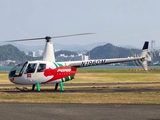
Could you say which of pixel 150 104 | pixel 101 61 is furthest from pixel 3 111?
pixel 101 61

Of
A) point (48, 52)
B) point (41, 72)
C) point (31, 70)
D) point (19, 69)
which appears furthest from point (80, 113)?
point (48, 52)

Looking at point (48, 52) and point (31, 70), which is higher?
point (48, 52)

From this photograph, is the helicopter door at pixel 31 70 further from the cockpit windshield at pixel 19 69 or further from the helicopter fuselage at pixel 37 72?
the cockpit windshield at pixel 19 69

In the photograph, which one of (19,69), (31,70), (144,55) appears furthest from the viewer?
(144,55)

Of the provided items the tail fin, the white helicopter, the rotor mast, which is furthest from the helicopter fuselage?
the tail fin

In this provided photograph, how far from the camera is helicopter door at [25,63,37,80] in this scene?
3297 centimetres

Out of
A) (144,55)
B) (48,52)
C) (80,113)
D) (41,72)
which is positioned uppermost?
(48,52)

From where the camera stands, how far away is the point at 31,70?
1300 inches

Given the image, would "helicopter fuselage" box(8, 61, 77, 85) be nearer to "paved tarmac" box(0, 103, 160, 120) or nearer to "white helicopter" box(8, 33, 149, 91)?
"white helicopter" box(8, 33, 149, 91)

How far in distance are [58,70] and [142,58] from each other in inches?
389

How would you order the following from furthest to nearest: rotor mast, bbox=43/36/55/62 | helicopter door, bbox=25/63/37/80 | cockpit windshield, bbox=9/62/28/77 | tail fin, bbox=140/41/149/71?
1. tail fin, bbox=140/41/149/71
2. rotor mast, bbox=43/36/55/62
3. cockpit windshield, bbox=9/62/28/77
4. helicopter door, bbox=25/63/37/80

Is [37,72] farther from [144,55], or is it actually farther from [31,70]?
[144,55]

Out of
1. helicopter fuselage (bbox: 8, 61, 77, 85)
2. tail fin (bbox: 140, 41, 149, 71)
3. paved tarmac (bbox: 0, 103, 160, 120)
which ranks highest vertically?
tail fin (bbox: 140, 41, 149, 71)

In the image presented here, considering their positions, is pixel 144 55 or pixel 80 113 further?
pixel 144 55
